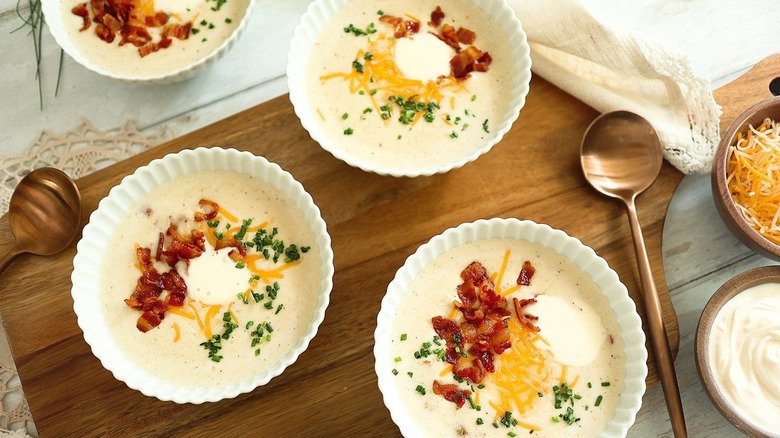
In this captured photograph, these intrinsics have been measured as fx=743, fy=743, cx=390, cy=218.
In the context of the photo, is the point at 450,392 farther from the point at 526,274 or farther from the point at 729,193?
the point at 729,193

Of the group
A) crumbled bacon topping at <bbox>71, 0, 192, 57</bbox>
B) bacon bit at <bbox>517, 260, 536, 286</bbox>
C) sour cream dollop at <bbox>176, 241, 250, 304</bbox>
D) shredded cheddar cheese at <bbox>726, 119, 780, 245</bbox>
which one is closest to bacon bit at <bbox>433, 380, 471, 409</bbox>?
bacon bit at <bbox>517, 260, 536, 286</bbox>

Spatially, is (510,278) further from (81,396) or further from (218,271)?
(81,396)

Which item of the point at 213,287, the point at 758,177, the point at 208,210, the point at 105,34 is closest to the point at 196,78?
the point at 105,34

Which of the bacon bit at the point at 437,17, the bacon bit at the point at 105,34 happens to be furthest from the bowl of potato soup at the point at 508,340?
the bacon bit at the point at 105,34

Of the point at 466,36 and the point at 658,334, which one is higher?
the point at 466,36

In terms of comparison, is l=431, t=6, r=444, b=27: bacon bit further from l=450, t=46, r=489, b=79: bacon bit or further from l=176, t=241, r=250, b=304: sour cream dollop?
l=176, t=241, r=250, b=304: sour cream dollop

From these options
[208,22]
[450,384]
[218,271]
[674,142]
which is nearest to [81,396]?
[218,271]
